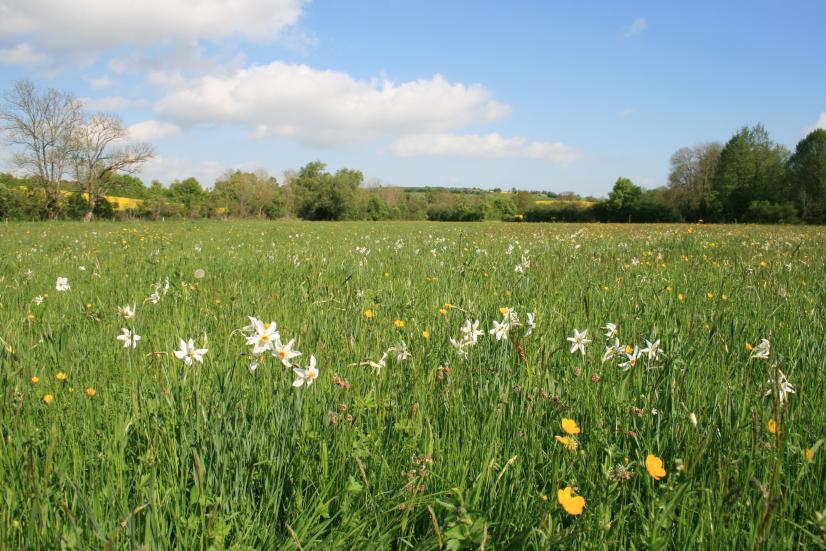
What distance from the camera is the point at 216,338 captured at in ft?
10.7

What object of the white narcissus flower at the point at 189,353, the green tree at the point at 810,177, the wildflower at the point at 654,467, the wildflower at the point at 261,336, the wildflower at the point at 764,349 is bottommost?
the wildflower at the point at 654,467

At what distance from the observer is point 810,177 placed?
43406mm

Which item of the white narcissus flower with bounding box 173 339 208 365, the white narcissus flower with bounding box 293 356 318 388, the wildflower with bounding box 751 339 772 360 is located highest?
the white narcissus flower with bounding box 173 339 208 365

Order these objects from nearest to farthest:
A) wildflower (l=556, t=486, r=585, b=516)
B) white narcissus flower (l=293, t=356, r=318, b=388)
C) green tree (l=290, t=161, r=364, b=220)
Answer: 1. wildflower (l=556, t=486, r=585, b=516)
2. white narcissus flower (l=293, t=356, r=318, b=388)
3. green tree (l=290, t=161, r=364, b=220)

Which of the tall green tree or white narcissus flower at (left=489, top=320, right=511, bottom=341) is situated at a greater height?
the tall green tree

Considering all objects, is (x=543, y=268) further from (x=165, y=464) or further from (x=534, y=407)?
(x=165, y=464)

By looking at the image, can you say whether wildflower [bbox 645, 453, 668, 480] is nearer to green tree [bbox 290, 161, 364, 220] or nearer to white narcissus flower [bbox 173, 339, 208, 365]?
white narcissus flower [bbox 173, 339, 208, 365]

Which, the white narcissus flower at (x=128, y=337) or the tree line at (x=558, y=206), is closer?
the white narcissus flower at (x=128, y=337)

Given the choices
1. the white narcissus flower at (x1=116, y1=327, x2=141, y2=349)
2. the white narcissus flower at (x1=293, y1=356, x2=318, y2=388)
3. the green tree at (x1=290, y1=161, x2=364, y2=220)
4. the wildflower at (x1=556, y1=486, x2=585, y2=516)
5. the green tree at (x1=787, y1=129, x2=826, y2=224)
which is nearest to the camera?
the wildflower at (x1=556, y1=486, x2=585, y2=516)

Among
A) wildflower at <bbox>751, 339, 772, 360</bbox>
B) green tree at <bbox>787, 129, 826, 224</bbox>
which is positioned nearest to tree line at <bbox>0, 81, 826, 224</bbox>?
green tree at <bbox>787, 129, 826, 224</bbox>

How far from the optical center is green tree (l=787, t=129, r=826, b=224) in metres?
41.6

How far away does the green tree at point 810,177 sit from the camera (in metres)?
41.6

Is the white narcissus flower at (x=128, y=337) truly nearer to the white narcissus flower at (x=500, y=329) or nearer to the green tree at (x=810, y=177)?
the white narcissus flower at (x=500, y=329)

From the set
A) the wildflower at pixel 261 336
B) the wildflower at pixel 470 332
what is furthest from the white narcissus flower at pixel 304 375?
the wildflower at pixel 470 332
